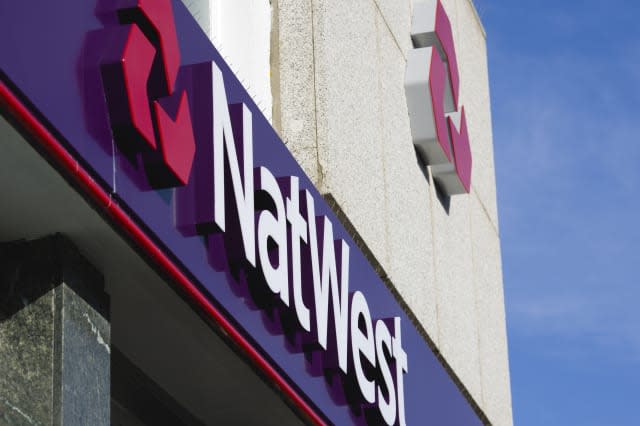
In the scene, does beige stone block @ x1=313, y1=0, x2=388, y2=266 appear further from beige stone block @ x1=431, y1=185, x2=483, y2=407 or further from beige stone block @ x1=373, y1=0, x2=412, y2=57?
beige stone block @ x1=431, y1=185, x2=483, y2=407

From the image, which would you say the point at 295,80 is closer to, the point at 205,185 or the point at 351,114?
the point at 351,114

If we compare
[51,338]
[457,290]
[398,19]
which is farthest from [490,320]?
[51,338]

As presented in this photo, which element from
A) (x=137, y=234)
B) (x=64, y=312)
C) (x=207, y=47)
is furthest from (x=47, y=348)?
(x=207, y=47)

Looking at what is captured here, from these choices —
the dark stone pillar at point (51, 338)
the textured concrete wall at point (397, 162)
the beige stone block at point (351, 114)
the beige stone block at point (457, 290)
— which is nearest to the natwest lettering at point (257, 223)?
the dark stone pillar at point (51, 338)

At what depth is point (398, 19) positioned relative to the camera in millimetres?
13539

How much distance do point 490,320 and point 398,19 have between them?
3.69 meters

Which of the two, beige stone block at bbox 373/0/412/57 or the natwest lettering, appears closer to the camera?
the natwest lettering

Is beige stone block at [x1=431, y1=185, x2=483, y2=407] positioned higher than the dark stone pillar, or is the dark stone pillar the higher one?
beige stone block at [x1=431, y1=185, x2=483, y2=407]

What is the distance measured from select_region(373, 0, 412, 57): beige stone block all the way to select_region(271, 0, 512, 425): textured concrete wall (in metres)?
0.01

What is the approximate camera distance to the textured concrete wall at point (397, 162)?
1080cm

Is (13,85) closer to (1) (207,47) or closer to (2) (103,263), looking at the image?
(2) (103,263)

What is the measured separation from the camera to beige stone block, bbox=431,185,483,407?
542 inches

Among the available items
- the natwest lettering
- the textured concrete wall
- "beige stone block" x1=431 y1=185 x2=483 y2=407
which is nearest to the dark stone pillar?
the natwest lettering

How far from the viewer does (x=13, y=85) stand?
6137 mm
